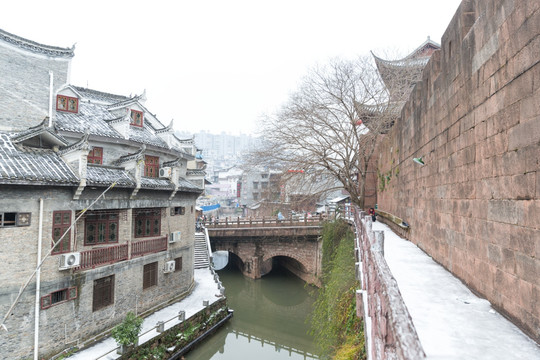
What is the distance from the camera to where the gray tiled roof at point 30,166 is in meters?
10.2

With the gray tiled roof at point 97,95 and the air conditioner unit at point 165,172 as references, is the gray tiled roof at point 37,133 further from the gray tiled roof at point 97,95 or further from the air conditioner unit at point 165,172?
the gray tiled roof at point 97,95

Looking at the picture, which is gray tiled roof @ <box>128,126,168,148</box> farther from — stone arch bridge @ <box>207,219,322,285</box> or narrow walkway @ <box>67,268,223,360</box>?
stone arch bridge @ <box>207,219,322,285</box>

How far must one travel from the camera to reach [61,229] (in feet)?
38.2

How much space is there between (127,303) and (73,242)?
12.4 feet

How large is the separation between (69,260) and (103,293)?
2.44m

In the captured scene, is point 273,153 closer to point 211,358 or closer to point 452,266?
point 211,358

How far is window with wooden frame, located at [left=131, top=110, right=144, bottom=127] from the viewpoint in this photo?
17.6m

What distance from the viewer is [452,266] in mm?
6930

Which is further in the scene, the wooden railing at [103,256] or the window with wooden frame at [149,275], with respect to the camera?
the window with wooden frame at [149,275]

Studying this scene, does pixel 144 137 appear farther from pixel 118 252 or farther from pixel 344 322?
pixel 344 322

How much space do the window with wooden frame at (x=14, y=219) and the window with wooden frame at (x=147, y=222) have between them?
15.6 ft

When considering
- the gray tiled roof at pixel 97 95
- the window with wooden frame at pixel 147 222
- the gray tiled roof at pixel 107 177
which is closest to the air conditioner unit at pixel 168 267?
the window with wooden frame at pixel 147 222

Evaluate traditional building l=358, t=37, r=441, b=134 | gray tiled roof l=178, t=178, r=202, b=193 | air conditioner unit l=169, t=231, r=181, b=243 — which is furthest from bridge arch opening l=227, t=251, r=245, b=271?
traditional building l=358, t=37, r=441, b=134

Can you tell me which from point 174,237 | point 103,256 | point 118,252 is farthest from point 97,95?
point 103,256
